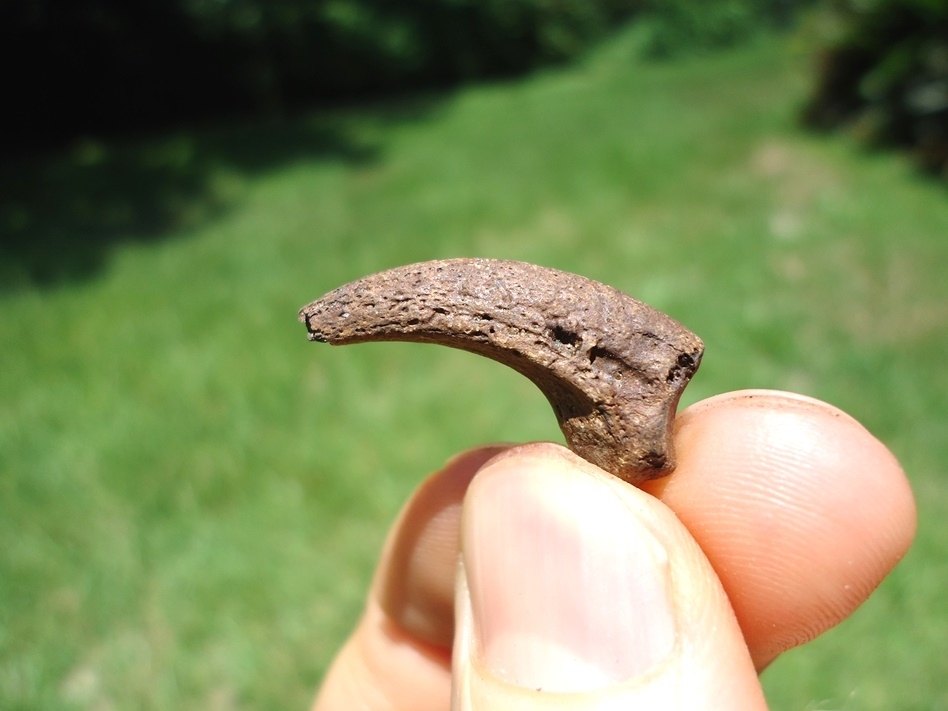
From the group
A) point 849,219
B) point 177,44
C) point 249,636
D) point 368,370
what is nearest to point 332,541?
point 249,636

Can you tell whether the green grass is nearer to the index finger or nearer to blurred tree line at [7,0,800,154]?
the index finger

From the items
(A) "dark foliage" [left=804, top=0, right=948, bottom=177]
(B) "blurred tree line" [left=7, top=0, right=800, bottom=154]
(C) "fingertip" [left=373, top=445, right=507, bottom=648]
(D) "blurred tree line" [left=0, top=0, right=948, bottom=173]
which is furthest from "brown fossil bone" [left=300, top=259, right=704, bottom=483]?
(B) "blurred tree line" [left=7, top=0, right=800, bottom=154]

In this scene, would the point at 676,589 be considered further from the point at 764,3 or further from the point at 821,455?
the point at 764,3

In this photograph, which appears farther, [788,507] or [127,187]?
[127,187]

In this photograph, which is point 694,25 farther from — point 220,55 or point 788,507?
point 788,507

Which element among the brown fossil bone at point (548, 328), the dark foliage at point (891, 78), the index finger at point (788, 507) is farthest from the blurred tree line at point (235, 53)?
the index finger at point (788, 507)

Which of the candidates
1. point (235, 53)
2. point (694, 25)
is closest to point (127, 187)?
point (235, 53)

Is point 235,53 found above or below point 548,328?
above
